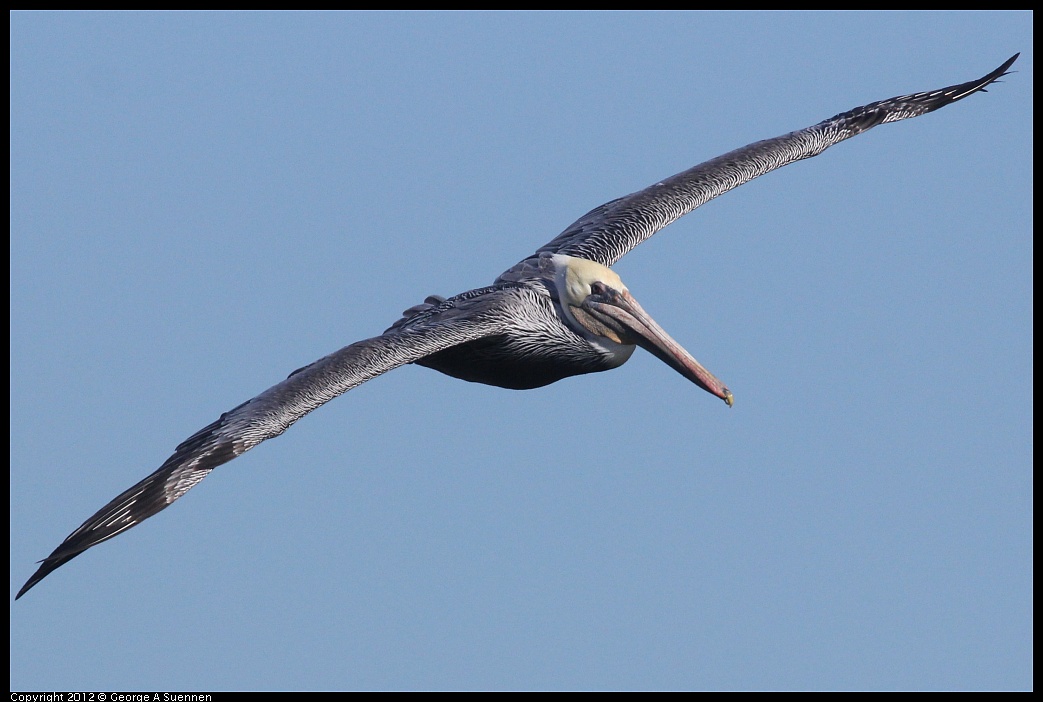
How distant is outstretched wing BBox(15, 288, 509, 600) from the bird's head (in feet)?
3.82

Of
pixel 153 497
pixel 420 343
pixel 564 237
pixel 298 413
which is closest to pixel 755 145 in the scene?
pixel 564 237

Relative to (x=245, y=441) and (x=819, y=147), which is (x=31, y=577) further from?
(x=819, y=147)

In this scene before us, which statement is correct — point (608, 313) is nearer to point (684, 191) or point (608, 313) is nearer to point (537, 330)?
point (537, 330)

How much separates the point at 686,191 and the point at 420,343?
4382 mm

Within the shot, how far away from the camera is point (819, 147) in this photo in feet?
56.7

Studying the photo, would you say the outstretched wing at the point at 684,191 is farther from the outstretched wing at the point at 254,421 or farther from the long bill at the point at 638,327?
the outstretched wing at the point at 254,421

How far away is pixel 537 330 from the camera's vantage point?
14703 millimetres

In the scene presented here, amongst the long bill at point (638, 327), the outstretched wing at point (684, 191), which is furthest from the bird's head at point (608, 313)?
the outstretched wing at point (684, 191)

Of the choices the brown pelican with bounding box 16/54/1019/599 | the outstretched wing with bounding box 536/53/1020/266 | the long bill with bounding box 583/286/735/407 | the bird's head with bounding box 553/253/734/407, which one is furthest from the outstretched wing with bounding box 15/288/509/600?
the outstretched wing with bounding box 536/53/1020/266

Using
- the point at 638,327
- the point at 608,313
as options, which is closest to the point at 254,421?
the point at 608,313

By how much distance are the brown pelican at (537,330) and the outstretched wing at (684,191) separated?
2 cm

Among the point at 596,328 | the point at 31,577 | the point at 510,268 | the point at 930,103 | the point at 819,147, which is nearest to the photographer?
the point at 31,577

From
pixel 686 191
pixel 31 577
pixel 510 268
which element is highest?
pixel 686 191

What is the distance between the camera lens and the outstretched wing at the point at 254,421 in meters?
12.2
